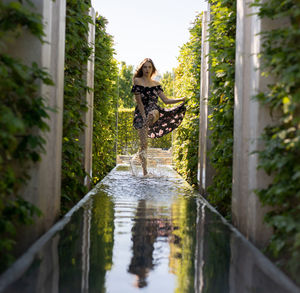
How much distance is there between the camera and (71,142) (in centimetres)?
470

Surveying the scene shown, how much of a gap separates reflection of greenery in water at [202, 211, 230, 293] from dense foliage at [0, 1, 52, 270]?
1.15m

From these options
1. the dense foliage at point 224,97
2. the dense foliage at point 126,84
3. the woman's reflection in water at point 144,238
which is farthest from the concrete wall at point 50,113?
the dense foliage at point 126,84

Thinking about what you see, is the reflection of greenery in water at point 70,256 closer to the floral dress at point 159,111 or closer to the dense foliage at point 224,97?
the dense foliage at point 224,97

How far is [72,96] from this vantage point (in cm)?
486

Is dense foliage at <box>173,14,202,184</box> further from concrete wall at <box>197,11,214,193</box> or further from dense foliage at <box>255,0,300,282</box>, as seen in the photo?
dense foliage at <box>255,0,300,282</box>

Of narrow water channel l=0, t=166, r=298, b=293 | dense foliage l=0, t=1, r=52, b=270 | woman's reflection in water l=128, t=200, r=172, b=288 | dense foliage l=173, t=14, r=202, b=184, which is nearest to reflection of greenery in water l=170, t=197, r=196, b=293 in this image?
narrow water channel l=0, t=166, r=298, b=293

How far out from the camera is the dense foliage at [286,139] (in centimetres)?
245

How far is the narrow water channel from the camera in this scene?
2.41m

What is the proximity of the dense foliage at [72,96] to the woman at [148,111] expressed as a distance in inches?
128

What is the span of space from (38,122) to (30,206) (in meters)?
0.54

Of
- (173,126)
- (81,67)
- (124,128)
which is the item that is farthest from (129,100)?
(81,67)

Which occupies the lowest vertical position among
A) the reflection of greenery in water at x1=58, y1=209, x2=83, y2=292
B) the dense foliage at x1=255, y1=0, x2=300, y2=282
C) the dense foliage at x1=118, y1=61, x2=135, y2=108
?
the reflection of greenery in water at x1=58, y1=209, x2=83, y2=292

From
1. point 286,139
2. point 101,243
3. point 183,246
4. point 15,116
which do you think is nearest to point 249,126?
point 286,139

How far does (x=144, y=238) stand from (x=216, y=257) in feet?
2.29
